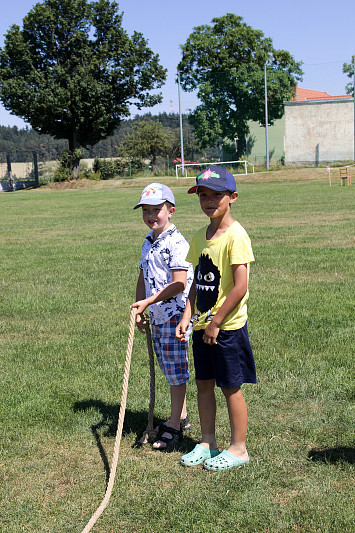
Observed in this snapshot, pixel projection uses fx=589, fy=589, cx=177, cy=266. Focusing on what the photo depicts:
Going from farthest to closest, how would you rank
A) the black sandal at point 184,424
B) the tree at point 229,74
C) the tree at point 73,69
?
the tree at point 229,74 → the tree at point 73,69 → the black sandal at point 184,424

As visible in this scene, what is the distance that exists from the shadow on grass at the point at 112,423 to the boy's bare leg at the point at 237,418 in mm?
410

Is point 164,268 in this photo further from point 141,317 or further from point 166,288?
point 141,317

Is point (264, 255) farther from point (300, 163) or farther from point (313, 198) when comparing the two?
point (300, 163)

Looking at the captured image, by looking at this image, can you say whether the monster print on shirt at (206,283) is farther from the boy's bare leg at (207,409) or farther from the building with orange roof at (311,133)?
the building with orange roof at (311,133)

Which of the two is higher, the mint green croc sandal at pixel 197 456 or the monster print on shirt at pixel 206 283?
the monster print on shirt at pixel 206 283

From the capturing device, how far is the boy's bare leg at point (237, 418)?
A: 3.46 meters

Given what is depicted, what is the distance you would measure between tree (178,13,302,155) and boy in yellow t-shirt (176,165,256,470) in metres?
54.9

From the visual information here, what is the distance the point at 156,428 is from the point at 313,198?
66.0ft

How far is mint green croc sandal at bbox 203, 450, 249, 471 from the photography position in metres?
3.43

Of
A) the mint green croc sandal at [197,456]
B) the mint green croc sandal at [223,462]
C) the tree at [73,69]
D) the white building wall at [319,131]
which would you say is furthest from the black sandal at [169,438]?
the white building wall at [319,131]

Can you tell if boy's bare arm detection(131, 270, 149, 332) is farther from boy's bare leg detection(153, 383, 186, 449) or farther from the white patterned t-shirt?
boy's bare leg detection(153, 383, 186, 449)

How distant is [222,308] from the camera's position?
3301mm

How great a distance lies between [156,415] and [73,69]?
165ft

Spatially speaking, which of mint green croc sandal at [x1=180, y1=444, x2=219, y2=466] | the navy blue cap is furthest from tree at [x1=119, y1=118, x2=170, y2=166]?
mint green croc sandal at [x1=180, y1=444, x2=219, y2=466]
